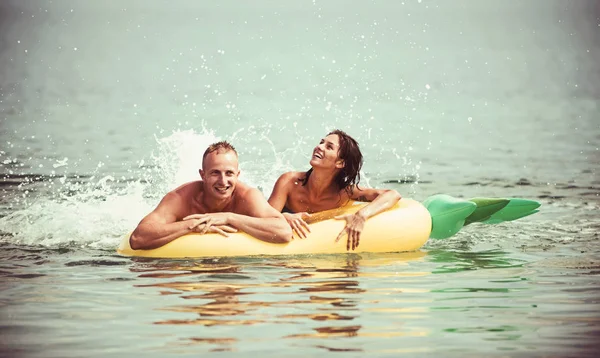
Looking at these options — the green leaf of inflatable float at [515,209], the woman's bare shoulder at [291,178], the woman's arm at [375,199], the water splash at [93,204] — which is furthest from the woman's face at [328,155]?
the water splash at [93,204]

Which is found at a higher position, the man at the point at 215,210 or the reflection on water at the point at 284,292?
the man at the point at 215,210

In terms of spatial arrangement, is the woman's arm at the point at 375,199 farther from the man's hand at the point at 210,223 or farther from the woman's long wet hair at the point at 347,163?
the man's hand at the point at 210,223

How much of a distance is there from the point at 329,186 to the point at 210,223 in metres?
1.29

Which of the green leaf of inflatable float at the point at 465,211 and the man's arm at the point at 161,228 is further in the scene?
the green leaf of inflatable float at the point at 465,211

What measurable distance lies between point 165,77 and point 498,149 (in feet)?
51.1

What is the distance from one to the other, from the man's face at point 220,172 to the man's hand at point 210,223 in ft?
0.54

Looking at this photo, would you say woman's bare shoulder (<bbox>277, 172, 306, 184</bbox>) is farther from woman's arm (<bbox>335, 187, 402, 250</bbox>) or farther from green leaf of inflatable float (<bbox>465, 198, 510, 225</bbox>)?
green leaf of inflatable float (<bbox>465, 198, 510, 225</bbox>)

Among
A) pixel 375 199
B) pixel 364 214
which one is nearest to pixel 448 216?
pixel 375 199

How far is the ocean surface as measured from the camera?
628 centimetres

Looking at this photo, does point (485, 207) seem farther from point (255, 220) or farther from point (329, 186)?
point (255, 220)

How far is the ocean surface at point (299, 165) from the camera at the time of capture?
20.6 feet

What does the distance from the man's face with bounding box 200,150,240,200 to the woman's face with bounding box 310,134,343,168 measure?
0.90 meters

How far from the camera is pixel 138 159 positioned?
18.0 m

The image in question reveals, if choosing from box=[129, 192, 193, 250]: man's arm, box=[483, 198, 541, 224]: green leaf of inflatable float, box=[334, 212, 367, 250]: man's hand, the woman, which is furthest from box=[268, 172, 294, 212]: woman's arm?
box=[483, 198, 541, 224]: green leaf of inflatable float
